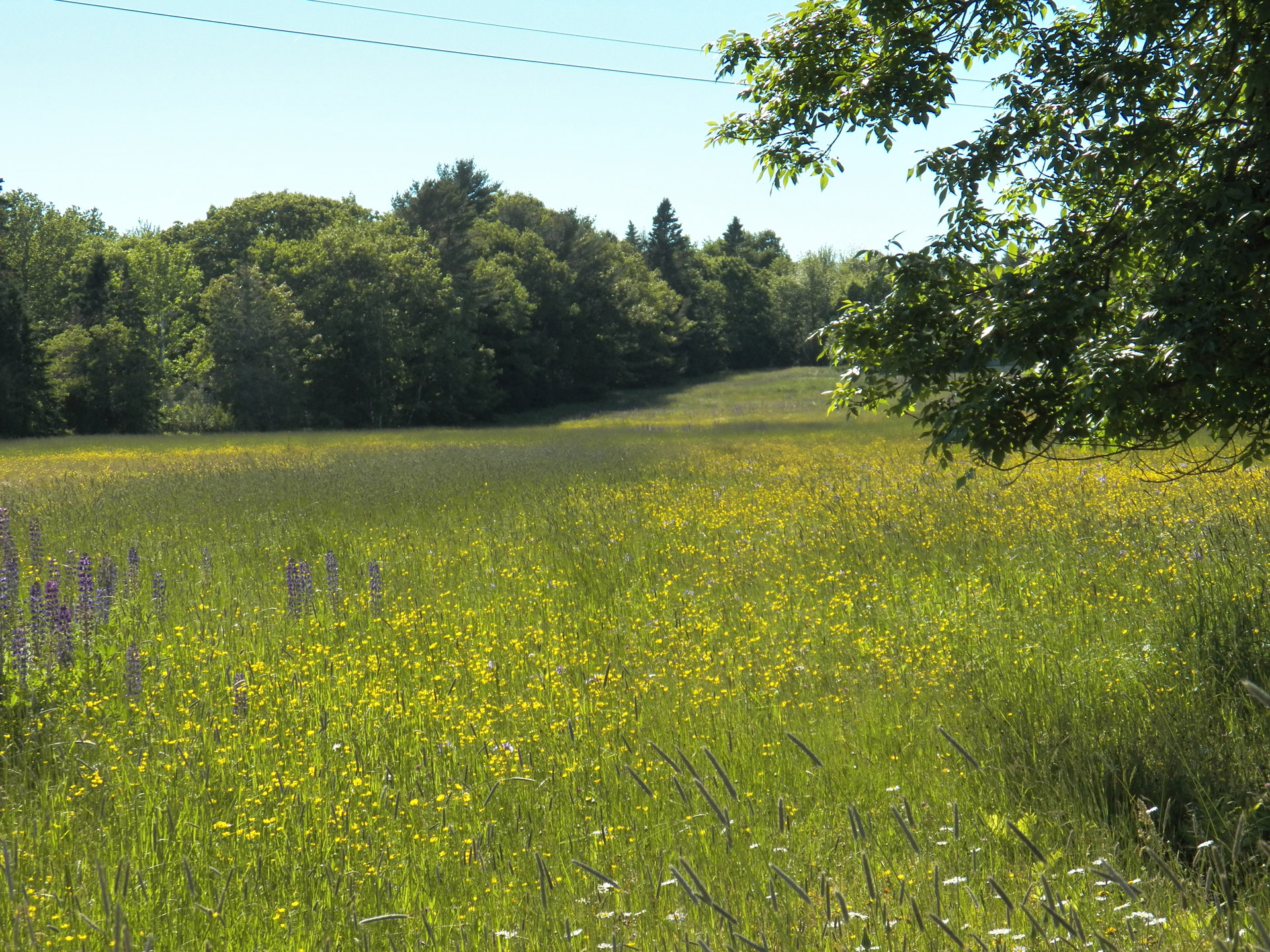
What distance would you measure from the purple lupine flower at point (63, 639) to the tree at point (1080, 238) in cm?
525

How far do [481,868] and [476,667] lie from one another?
2888 millimetres

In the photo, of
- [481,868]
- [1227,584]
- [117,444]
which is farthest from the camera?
[117,444]

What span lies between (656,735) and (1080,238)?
3.70m

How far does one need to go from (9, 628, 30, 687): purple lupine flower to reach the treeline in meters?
41.5

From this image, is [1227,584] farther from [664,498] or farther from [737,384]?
[737,384]

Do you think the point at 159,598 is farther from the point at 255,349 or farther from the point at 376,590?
the point at 255,349

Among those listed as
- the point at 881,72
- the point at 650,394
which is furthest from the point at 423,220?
the point at 881,72

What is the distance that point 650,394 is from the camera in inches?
2849

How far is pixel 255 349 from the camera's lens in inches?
1991

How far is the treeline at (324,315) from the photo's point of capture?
48875 millimetres

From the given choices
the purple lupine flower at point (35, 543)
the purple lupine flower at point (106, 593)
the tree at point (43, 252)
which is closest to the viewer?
the purple lupine flower at point (106, 593)

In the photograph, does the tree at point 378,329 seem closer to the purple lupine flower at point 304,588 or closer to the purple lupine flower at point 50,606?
the purple lupine flower at point 304,588

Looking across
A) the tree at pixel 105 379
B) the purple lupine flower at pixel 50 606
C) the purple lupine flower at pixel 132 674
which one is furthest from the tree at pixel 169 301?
the purple lupine flower at pixel 132 674

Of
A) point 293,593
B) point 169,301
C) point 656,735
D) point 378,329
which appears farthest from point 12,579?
point 169,301
